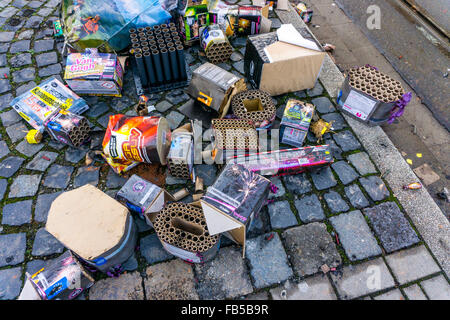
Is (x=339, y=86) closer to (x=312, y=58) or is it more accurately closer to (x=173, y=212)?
(x=312, y=58)

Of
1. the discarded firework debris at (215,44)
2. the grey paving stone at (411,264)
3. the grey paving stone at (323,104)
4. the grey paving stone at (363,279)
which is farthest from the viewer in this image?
the discarded firework debris at (215,44)

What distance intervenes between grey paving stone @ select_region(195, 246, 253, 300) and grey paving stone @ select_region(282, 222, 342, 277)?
2.06 ft

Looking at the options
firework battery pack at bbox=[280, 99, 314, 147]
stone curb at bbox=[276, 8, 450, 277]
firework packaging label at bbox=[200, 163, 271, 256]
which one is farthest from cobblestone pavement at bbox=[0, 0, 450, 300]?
firework packaging label at bbox=[200, 163, 271, 256]

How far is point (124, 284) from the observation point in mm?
3365

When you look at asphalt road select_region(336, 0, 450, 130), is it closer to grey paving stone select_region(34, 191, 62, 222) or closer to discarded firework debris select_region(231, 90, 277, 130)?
discarded firework debris select_region(231, 90, 277, 130)

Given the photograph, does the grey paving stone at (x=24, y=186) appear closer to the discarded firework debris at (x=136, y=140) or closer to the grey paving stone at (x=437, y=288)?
the discarded firework debris at (x=136, y=140)

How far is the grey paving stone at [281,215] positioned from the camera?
3781mm

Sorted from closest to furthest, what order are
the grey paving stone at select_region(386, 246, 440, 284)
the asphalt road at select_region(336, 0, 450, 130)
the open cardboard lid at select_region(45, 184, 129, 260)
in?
the open cardboard lid at select_region(45, 184, 129, 260) → the grey paving stone at select_region(386, 246, 440, 284) → the asphalt road at select_region(336, 0, 450, 130)

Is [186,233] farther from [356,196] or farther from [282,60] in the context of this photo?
[282,60]

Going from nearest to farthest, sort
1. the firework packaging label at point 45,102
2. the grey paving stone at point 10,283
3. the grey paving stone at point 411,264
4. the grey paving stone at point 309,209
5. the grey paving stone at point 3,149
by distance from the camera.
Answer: the grey paving stone at point 10,283, the grey paving stone at point 411,264, the grey paving stone at point 309,209, the grey paving stone at point 3,149, the firework packaging label at point 45,102

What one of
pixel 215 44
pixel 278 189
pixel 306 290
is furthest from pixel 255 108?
pixel 306 290

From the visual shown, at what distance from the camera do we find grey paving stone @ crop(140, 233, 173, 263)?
3.54 metres

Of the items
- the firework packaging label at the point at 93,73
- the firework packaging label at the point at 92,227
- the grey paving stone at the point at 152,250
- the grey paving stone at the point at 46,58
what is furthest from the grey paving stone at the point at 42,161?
the grey paving stone at the point at 46,58

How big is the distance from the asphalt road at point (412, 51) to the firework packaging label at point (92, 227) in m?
5.42
